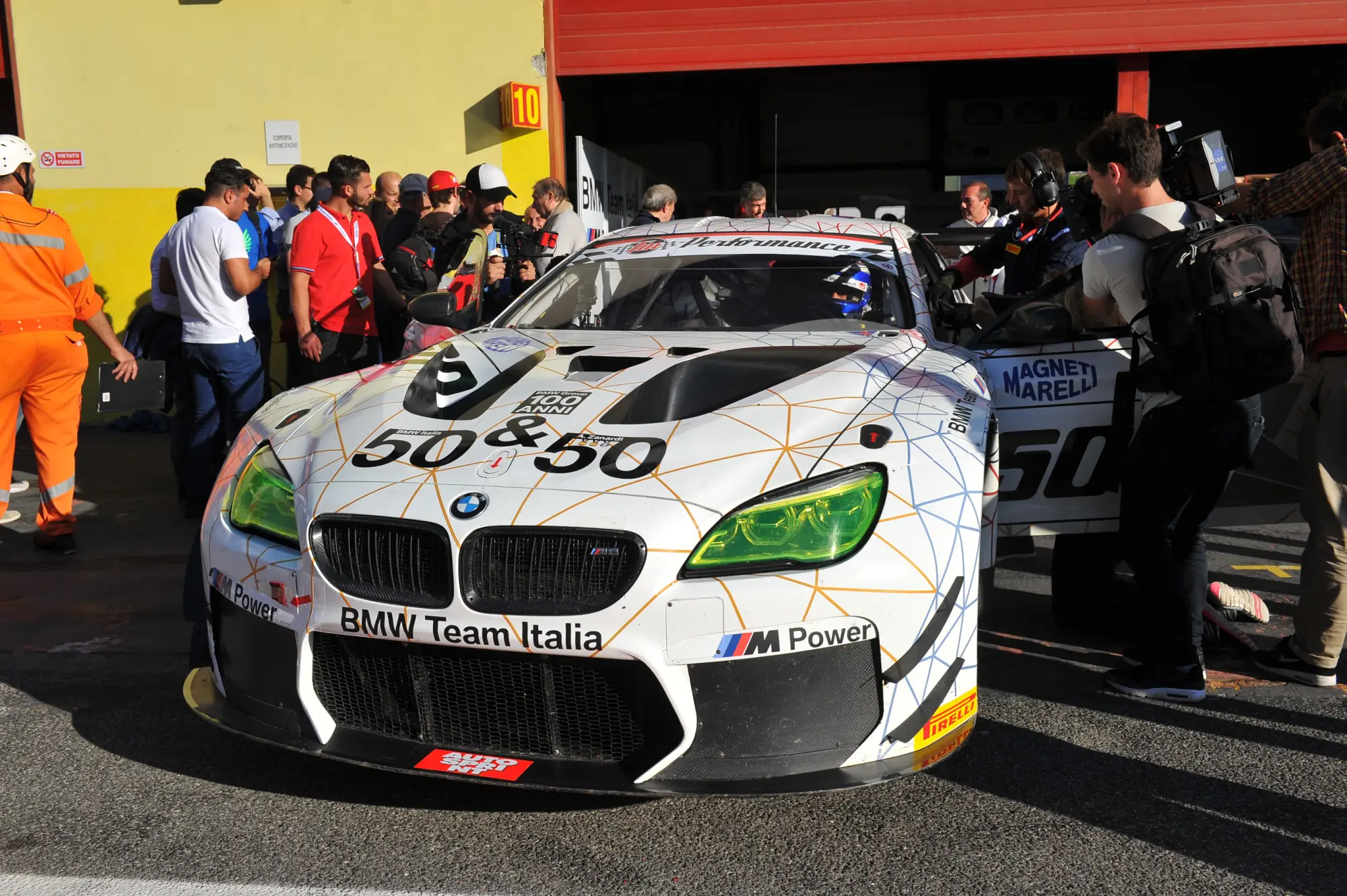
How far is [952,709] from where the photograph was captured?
278 cm

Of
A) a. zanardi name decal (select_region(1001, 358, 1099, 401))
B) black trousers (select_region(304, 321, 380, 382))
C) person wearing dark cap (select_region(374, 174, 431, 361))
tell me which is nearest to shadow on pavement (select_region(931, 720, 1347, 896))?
a. zanardi name decal (select_region(1001, 358, 1099, 401))

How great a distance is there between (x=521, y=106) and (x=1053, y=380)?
669 centimetres

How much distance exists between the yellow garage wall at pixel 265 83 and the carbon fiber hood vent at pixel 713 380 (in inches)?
259

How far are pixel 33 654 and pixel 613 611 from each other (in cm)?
267

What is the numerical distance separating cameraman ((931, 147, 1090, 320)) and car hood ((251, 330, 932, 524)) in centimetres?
171

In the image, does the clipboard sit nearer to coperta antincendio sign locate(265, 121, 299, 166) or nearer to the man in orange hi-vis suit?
the man in orange hi-vis suit

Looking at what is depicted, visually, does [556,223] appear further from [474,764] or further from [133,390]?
[474,764]

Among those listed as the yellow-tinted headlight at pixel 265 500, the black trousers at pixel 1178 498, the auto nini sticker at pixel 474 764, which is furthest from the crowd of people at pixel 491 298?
the yellow-tinted headlight at pixel 265 500

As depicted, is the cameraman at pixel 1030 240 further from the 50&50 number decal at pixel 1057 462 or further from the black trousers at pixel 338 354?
the black trousers at pixel 338 354

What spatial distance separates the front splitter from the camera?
2.55 metres

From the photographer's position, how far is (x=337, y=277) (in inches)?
260

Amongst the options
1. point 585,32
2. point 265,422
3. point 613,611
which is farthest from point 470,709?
point 585,32

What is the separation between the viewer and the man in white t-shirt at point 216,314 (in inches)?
235

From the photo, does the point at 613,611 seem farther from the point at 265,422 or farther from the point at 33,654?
the point at 33,654
